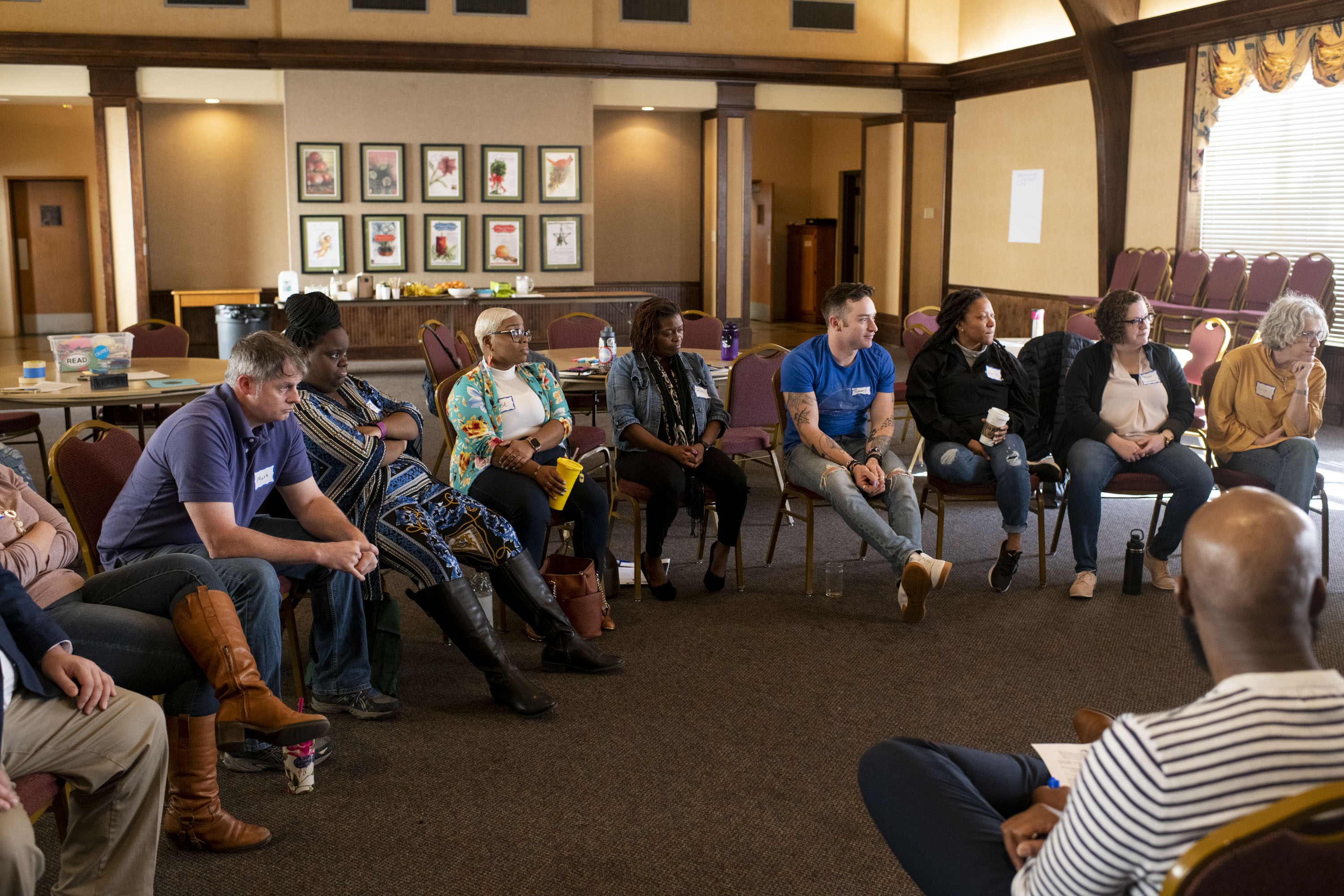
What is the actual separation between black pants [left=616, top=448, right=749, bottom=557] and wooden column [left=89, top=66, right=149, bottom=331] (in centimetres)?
882

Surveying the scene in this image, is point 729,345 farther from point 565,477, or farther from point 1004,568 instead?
point 565,477

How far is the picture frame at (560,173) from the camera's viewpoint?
12297mm

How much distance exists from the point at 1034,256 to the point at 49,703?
39.0 ft

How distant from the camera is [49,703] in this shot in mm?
2066

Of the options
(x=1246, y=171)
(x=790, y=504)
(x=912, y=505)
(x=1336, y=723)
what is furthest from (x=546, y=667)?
(x=1246, y=171)

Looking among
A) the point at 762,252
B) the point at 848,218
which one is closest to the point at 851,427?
the point at 848,218

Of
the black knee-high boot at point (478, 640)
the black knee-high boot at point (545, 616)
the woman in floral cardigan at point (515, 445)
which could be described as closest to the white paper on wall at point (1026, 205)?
the woman in floral cardigan at point (515, 445)

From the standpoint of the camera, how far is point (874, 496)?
4.45 m

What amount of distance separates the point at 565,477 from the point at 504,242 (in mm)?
8783

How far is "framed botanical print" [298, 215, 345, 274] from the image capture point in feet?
38.7

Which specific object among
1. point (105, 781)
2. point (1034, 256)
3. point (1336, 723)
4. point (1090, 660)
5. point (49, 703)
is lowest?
point (1090, 660)

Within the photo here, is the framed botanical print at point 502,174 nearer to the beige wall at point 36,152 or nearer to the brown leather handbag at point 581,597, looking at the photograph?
the beige wall at point 36,152

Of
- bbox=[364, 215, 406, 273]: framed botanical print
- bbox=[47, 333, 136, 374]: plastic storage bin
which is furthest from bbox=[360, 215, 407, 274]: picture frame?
bbox=[47, 333, 136, 374]: plastic storage bin

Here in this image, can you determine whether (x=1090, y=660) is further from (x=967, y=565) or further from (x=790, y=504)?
(x=790, y=504)
